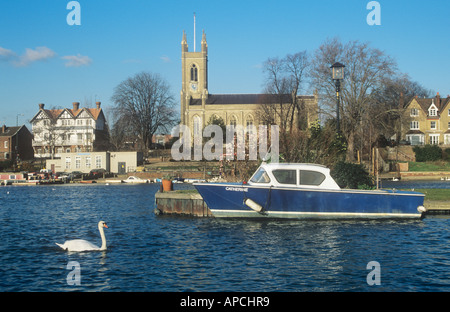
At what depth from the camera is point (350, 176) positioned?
24109mm

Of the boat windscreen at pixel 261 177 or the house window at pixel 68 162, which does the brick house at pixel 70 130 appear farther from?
the boat windscreen at pixel 261 177

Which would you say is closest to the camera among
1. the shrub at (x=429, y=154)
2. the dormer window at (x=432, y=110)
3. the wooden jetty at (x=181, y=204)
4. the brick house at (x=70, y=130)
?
the wooden jetty at (x=181, y=204)

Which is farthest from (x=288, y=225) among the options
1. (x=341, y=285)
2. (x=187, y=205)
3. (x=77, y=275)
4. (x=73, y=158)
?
(x=73, y=158)

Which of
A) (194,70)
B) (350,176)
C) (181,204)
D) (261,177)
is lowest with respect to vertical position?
(181,204)

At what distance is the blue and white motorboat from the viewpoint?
21547mm

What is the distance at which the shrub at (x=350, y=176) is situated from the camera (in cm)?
2409

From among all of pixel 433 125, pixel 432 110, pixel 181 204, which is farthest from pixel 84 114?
pixel 181 204

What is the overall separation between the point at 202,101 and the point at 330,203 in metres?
97.2

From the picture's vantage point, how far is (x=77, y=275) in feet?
44.9

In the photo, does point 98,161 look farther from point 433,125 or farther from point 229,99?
point 433,125

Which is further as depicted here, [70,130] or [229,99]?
[229,99]

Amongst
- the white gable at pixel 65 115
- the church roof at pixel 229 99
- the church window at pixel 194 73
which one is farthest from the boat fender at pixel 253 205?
the church window at pixel 194 73

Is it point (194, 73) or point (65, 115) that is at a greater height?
point (194, 73)
